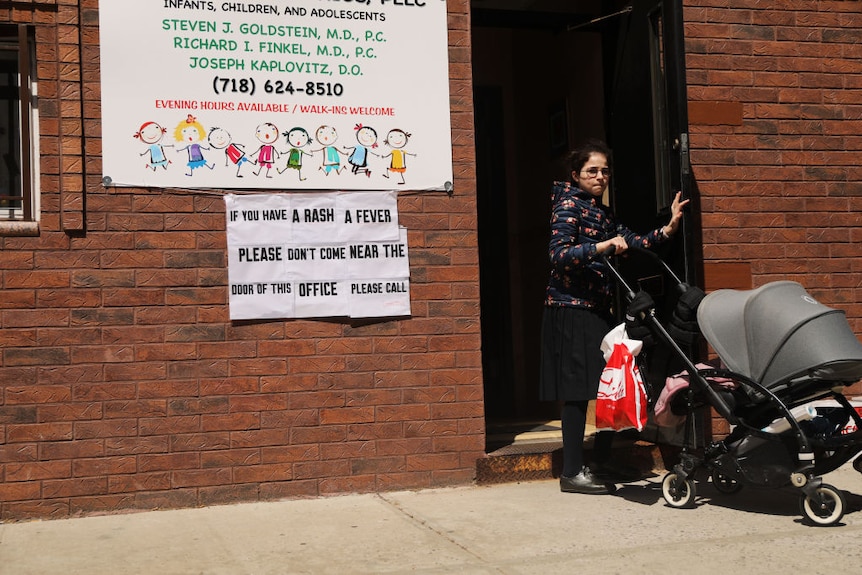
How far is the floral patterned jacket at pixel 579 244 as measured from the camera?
18.9 ft

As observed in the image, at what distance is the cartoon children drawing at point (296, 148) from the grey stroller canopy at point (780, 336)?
2.39 meters

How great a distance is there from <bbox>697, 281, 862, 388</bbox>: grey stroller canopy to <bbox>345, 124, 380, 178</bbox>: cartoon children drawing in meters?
2.10

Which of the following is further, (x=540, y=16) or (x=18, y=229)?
(x=540, y=16)

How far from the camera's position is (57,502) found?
546 centimetres

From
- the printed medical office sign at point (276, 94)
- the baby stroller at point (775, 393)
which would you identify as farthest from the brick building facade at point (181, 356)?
the baby stroller at point (775, 393)

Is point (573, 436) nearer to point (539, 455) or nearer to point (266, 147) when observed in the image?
point (539, 455)

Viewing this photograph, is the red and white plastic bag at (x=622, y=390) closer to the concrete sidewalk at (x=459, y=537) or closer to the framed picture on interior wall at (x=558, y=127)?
the concrete sidewalk at (x=459, y=537)

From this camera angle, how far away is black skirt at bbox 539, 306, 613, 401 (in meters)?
5.75

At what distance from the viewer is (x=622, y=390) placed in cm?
534

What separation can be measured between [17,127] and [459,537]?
3.30 meters

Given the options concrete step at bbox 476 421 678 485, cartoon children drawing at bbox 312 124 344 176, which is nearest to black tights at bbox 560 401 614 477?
concrete step at bbox 476 421 678 485

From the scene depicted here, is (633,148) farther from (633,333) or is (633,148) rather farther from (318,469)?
(318,469)

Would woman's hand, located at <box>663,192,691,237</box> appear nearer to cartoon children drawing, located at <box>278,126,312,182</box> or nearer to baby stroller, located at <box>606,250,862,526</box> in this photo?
baby stroller, located at <box>606,250,862,526</box>

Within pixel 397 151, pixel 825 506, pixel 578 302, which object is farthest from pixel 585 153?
pixel 825 506
